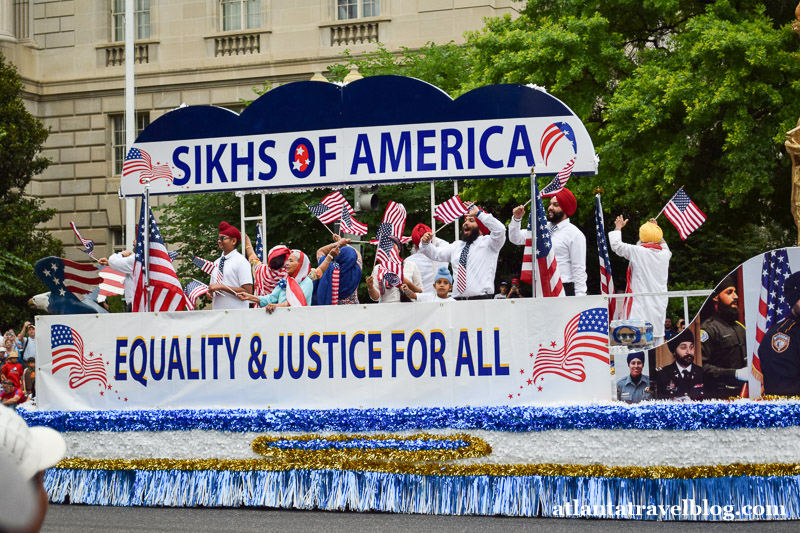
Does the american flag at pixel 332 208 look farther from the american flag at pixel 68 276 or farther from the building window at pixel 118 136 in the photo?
the building window at pixel 118 136

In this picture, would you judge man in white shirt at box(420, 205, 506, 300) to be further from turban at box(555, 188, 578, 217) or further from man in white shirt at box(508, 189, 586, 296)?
turban at box(555, 188, 578, 217)

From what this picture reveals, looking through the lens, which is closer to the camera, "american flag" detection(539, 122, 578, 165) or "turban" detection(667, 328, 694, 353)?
"turban" detection(667, 328, 694, 353)

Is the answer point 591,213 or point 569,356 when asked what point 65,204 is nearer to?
point 591,213

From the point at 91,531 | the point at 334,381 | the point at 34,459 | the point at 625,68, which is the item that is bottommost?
the point at 91,531

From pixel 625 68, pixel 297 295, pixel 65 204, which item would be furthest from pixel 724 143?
pixel 65 204

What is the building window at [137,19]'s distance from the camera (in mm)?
33906

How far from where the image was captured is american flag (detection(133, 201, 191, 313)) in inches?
387

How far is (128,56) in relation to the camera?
2722cm

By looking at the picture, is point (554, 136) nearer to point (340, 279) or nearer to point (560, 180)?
point (560, 180)

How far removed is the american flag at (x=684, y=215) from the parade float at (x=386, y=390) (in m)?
1.58

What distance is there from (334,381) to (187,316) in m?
1.42

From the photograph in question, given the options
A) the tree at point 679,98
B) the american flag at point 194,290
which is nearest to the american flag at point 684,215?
the american flag at point 194,290

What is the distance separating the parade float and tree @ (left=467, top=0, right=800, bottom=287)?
38.8 ft

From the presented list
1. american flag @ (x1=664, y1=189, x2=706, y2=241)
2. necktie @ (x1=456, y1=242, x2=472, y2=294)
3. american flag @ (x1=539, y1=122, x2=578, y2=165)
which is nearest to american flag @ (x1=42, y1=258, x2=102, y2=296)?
necktie @ (x1=456, y1=242, x2=472, y2=294)
